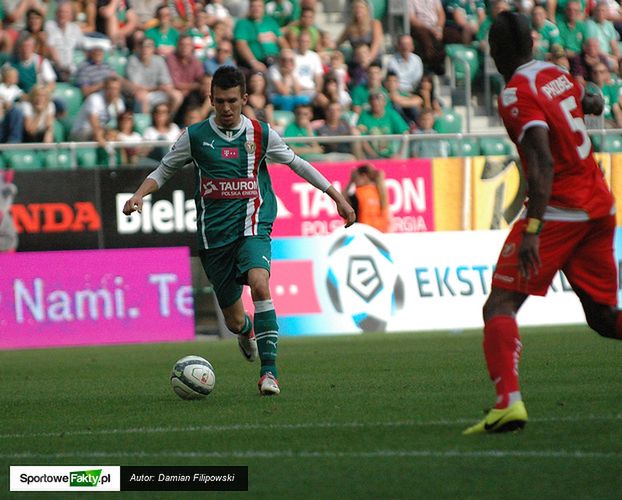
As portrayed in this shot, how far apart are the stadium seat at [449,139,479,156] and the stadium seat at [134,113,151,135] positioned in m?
4.04

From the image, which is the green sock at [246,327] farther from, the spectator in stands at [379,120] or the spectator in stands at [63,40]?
the spectator in stands at [63,40]

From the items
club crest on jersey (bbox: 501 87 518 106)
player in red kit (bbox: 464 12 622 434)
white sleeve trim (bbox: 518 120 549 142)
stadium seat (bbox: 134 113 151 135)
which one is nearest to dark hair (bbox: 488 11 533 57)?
player in red kit (bbox: 464 12 622 434)

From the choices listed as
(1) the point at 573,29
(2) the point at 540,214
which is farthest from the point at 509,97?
(1) the point at 573,29

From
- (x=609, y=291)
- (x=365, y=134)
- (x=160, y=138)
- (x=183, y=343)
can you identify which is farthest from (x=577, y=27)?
(x=609, y=291)

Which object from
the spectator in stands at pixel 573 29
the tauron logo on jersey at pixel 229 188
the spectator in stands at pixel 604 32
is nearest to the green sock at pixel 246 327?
the tauron logo on jersey at pixel 229 188

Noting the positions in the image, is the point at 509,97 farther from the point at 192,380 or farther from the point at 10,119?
the point at 10,119

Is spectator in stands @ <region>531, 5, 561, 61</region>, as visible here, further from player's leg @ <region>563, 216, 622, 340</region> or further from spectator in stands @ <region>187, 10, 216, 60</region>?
player's leg @ <region>563, 216, 622, 340</region>

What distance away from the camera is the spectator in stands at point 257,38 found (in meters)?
20.2

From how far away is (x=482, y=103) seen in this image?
22250 mm

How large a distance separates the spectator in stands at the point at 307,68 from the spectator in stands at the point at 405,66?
1.28 m

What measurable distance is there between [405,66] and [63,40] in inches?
203

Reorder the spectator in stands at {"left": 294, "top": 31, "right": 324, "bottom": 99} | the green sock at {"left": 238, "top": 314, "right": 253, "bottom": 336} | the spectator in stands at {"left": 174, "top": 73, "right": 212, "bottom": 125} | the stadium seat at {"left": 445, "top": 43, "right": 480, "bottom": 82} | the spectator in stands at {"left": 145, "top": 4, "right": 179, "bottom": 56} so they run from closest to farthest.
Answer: the green sock at {"left": 238, "top": 314, "right": 253, "bottom": 336} → the spectator in stands at {"left": 174, "top": 73, "right": 212, "bottom": 125} → the spectator in stands at {"left": 145, "top": 4, "right": 179, "bottom": 56} → the spectator in stands at {"left": 294, "top": 31, "right": 324, "bottom": 99} → the stadium seat at {"left": 445, "top": 43, "right": 480, "bottom": 82}

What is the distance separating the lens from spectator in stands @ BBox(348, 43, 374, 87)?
20.6 metres

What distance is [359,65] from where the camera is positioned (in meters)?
20.8
